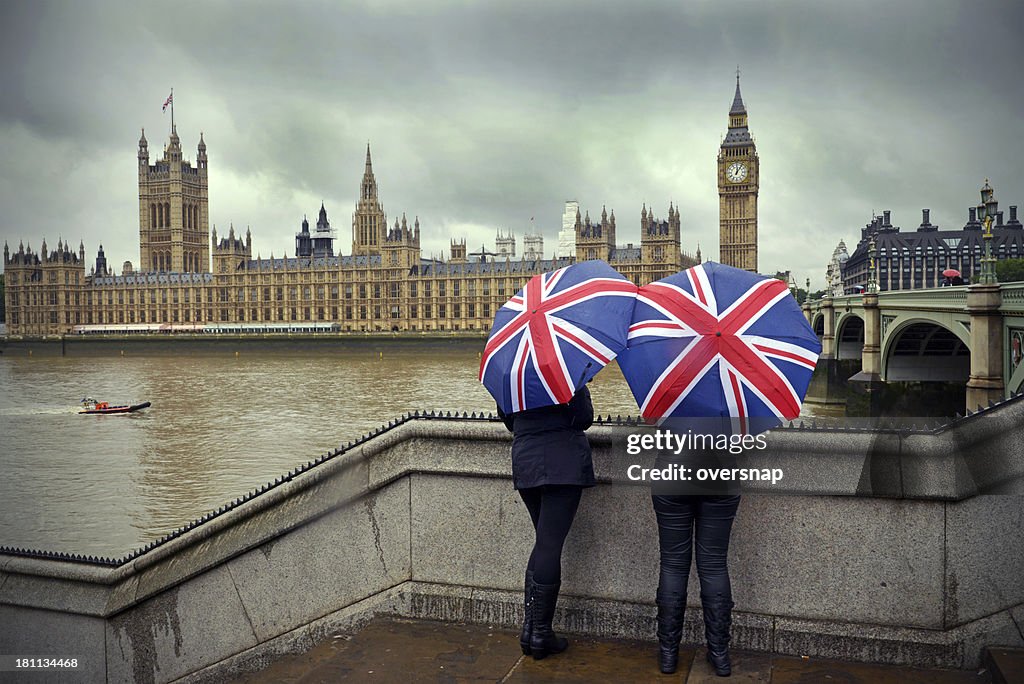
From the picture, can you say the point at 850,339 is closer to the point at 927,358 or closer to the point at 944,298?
the point at 927,358

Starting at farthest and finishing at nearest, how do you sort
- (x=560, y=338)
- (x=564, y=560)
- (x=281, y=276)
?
1. (x=281, y=276)
2. (x=564, y=560)
3. (x=560, y=338)

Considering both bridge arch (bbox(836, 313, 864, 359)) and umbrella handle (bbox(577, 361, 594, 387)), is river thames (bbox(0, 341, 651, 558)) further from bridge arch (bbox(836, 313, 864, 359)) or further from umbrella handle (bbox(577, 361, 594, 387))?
umbrella handle (bbox(577, 361, 594, 387))

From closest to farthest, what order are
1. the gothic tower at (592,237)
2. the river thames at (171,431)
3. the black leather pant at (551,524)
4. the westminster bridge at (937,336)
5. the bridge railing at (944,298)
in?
the black leather pant at (551,524) < the river thames at (171,431) < the bridge railing at (944,298) < the westminster bridge at (937,336) < the gothic tower at (592,237)

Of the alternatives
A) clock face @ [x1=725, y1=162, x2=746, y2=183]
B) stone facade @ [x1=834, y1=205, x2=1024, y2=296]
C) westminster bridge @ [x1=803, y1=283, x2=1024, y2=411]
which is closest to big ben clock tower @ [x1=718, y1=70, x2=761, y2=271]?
clock face @ [x1=725, y1=162, x2=746, y2=183]

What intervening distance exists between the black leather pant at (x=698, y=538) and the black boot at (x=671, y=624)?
0.02 m

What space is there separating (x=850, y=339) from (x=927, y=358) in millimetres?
9040

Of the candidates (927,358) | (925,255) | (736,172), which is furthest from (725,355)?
(925,255)

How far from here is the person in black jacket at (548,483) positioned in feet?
11.4

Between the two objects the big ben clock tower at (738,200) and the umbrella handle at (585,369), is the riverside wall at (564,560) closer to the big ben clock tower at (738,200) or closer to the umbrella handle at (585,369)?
the umbrella handle at (585,369)

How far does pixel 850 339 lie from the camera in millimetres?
37906

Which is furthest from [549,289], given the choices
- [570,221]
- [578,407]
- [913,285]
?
[570,221]

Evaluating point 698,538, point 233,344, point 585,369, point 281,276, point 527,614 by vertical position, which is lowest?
point 233,344

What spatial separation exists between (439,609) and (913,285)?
310 feet

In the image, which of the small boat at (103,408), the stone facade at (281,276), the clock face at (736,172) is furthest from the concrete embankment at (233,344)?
the clock face at (736,172)
